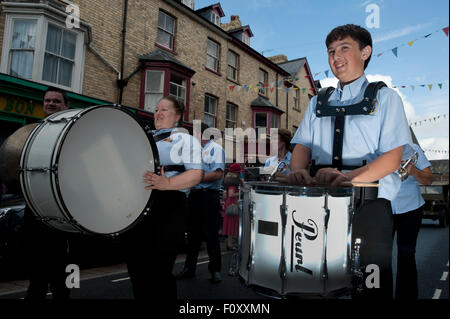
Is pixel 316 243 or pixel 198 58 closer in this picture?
pixel 316 243

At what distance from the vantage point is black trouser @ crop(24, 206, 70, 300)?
237cm

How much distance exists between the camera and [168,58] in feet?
30.5

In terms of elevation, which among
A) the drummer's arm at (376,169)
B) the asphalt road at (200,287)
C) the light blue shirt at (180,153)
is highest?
the light blue shirt at (180,153)

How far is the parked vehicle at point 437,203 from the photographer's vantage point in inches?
492

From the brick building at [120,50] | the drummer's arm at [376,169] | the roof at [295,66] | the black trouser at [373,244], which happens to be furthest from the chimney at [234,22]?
the black trouser at [373,244]

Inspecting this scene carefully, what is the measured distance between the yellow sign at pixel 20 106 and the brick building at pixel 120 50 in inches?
1.9

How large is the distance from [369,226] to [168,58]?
350 inches

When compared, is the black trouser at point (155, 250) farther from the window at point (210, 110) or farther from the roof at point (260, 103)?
the roof at point (260, 103)

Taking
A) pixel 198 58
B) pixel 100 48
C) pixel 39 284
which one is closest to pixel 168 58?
pixel 198 58

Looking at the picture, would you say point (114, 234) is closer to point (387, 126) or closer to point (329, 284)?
point (329, 284)

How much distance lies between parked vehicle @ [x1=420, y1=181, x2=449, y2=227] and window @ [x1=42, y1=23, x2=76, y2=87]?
12426 millimetres

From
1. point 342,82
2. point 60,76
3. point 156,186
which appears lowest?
point 156,186

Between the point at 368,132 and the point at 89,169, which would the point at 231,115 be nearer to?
the point at 89,169

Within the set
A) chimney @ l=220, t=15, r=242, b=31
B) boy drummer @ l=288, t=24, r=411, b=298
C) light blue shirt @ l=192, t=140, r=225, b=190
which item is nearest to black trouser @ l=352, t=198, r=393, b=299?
boy drummer @ l=288, t=24, r=411, b=298
